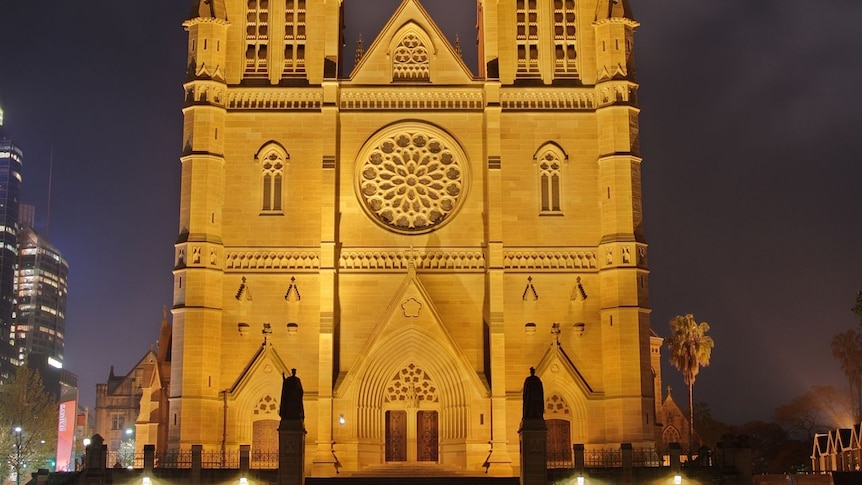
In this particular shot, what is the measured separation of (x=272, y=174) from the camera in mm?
43750

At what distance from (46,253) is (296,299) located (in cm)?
15745

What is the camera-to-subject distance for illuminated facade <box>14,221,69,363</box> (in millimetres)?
182750

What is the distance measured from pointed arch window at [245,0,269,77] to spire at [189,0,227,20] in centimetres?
111

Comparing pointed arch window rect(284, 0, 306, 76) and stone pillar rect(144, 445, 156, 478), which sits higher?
pointed arch window rect(284, 0, 306, 76)

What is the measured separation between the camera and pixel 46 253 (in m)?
190

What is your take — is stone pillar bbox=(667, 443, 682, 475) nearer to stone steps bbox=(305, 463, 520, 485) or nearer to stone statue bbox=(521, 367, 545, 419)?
stone statue bbox=(521, 367, 545, 419)

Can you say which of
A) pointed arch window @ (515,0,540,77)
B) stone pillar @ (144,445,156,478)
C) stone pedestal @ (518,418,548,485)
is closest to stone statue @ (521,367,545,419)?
stone pedestal @ (518,418,548,485)

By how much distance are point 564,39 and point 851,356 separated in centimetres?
4965

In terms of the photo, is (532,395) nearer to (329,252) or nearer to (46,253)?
(329,252)

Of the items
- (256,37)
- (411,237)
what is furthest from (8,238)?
(411,237)

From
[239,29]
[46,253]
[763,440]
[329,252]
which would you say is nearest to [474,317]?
[329,252]

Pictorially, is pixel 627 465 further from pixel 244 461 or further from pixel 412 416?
pixel 244 461

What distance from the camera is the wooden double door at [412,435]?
42.1 metres

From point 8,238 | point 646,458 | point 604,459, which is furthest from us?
point 8,238
